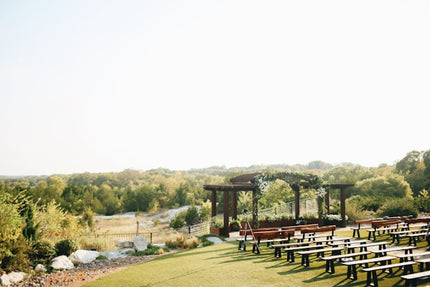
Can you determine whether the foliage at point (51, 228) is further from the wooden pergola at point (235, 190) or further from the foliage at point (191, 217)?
the foliage at point (191, 217)

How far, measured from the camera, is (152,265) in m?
10.1

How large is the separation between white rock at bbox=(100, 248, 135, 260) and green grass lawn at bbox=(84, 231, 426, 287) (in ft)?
7.99

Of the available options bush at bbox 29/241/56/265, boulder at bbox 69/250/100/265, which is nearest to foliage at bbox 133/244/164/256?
boulder at bbox 69/250/100/265

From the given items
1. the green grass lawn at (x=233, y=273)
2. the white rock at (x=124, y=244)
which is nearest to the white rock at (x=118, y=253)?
the white rock at (x=124, y=244)

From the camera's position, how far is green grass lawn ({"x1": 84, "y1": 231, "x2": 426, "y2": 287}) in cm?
714

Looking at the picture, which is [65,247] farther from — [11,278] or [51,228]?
[11,278]

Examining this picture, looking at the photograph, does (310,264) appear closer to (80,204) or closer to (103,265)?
(103,265)

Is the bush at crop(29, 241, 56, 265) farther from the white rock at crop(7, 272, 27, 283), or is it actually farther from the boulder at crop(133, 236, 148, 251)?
the boulder at crop(133, 236, 148, 251)

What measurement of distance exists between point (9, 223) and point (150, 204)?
3167 cm

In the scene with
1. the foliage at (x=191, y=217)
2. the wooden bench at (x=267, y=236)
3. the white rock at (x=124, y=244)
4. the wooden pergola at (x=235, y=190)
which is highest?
the wooden pergola at (x=235, y=190)

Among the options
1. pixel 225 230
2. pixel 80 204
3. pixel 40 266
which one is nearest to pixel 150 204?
pixel 80 204

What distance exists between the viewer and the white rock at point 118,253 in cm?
1241

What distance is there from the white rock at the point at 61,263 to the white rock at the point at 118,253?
145 centimetres

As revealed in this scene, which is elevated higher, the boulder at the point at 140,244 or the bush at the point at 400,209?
the bush at the point at 400,209
